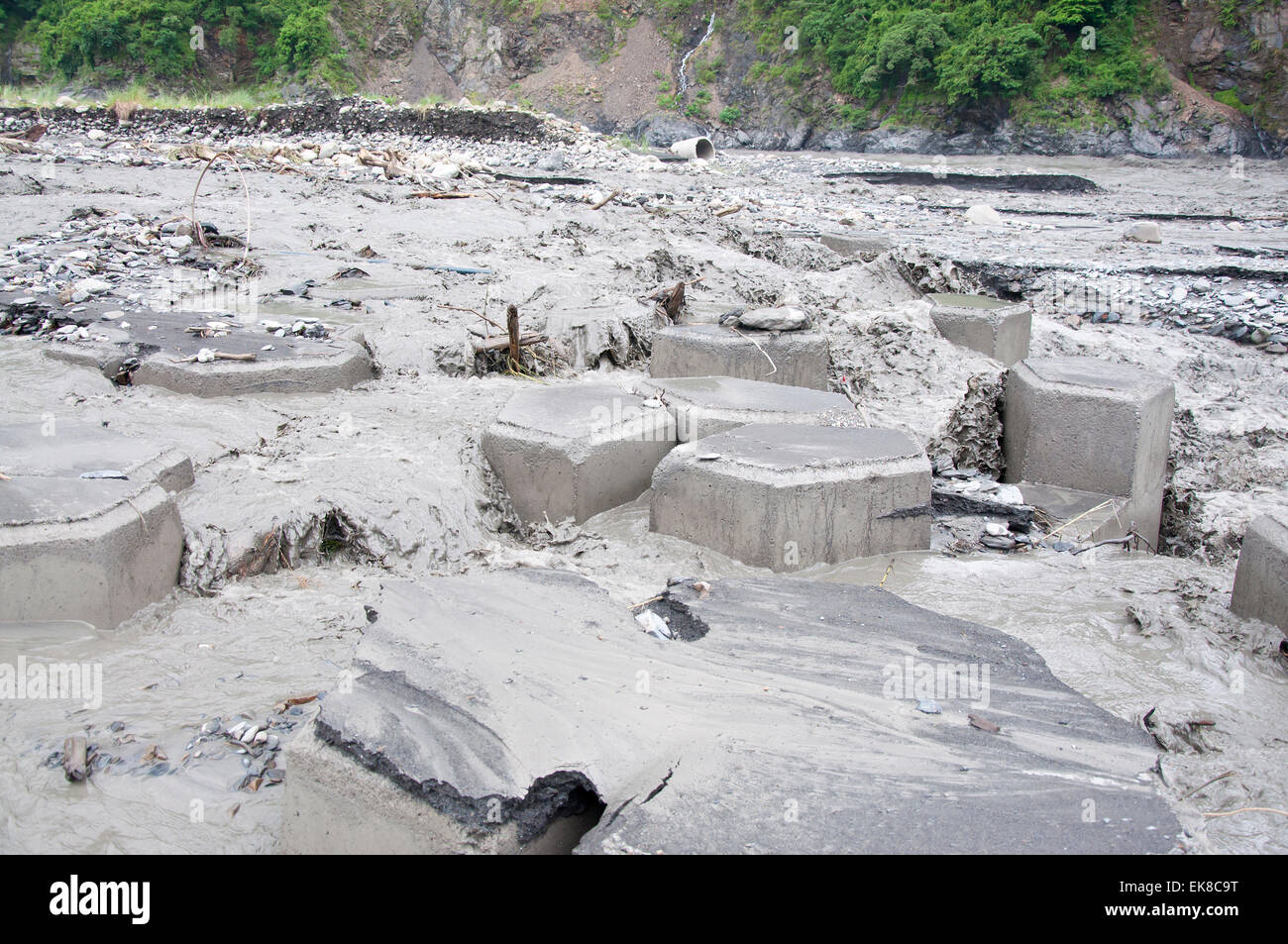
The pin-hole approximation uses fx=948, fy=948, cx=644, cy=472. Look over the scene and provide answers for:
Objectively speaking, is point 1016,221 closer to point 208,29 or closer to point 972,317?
point 972,317

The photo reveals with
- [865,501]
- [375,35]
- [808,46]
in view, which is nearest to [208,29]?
[375,35]

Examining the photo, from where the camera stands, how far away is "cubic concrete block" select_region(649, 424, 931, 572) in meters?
3.60

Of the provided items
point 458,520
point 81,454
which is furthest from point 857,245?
point 81,454

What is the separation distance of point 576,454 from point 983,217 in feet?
32.1

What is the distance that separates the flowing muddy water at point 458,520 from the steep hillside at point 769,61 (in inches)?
591

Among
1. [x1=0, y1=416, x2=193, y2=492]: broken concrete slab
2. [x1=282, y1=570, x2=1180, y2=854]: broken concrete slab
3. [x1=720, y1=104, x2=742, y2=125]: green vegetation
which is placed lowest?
[x1=282, y1=570, x2=1180, y2=854]: broken concrete slab

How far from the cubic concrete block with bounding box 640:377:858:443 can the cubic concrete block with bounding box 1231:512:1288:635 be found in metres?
1.61

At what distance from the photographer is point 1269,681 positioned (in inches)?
117

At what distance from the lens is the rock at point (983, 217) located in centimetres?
1198

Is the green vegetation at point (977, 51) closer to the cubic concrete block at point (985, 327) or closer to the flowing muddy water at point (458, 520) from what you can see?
the flowing muddy water at point (458, 520)

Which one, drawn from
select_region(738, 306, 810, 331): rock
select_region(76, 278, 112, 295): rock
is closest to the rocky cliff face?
select_region(738, 306, 810, 331): rock

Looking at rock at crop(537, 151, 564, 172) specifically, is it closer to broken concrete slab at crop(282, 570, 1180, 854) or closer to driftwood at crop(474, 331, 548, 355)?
driftwood at crop(474, 331, 548, 355)
